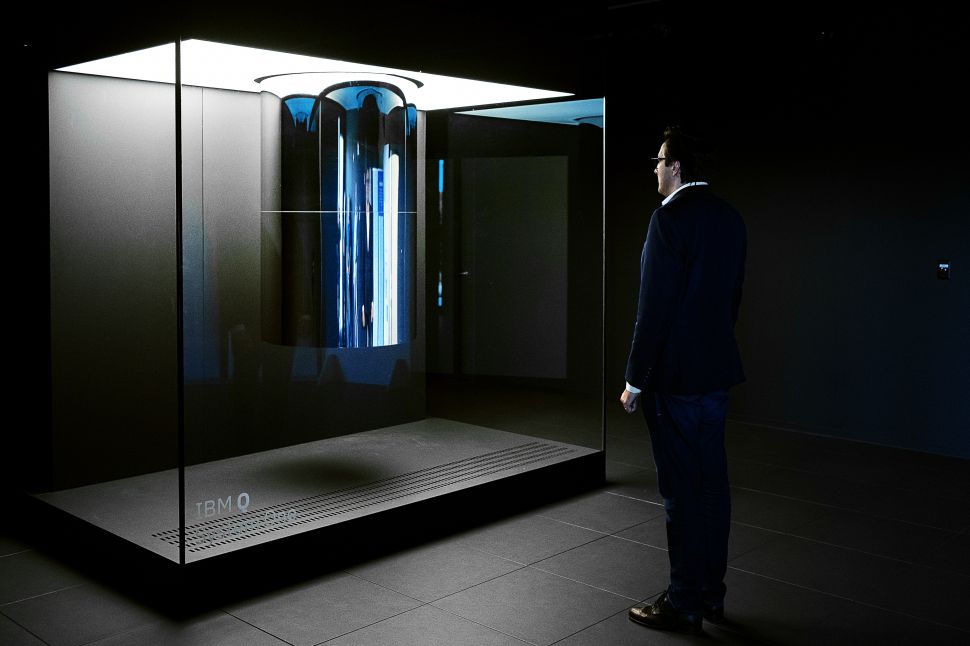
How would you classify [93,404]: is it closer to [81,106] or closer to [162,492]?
[162,492]

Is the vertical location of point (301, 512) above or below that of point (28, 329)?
below

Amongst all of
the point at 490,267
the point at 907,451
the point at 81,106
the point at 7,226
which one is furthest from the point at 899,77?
the point at 7,226

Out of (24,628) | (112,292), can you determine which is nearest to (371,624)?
(24,628)

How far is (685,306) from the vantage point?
2.98m

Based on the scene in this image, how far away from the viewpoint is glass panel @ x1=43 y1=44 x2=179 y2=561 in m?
3.96

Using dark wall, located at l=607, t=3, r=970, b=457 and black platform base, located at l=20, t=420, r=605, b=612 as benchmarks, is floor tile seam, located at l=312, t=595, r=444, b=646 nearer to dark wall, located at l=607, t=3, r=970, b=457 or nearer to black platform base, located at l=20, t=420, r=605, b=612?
black platform base, located at l=20, t=420, r=605, b=612

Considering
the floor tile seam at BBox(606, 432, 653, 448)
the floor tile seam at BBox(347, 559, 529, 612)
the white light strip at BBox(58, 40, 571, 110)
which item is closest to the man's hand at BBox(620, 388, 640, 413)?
the floor tile seam at BBox(347, 559, 529, 612)

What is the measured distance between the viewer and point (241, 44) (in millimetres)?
3385

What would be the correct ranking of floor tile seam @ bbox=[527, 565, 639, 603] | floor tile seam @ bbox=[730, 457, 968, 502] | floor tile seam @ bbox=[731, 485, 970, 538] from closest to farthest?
floor tile seam @ bbox=[527, 565, 639, 603]
floor tile seam @ bbox=[731, 485, 970, 538]
floor tile seam @ bbox=[730, 457, 968, 502]

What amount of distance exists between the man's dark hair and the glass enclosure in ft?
4.78

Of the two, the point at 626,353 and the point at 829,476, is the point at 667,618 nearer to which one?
the point at 829,476

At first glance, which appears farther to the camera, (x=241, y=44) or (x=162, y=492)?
(x=162, y=492)

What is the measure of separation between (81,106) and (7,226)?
593 millimetres

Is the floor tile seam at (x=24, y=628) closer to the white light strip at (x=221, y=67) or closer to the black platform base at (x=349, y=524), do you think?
the black platform base at (x=349, y=524)
